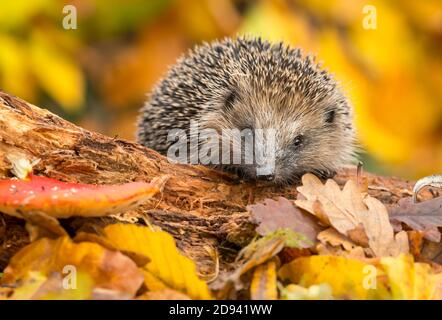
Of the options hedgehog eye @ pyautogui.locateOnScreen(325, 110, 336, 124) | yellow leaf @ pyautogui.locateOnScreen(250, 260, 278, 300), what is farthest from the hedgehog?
yellow leaf @ pyautogui.locateOnScreen(250, 260, 278, 300)

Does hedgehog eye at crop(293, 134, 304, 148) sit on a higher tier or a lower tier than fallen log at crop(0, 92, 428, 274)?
higher

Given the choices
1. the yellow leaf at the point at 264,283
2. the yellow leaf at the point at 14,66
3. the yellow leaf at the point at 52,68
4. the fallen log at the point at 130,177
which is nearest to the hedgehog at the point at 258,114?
the fallen log at the point at 130,177

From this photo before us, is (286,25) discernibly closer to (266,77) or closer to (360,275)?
(266,77)

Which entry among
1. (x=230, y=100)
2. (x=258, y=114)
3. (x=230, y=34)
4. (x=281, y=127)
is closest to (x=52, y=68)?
(x=230, y=34)

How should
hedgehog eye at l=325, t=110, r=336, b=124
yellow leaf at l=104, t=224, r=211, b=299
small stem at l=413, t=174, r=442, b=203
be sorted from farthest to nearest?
1. hedgehog eye at l=325, t=110, r=336, b=124
2. small stem at l=413, t=174, r=442, b=203
3. yellow leaf at l=104, t=224, r=211, b=299

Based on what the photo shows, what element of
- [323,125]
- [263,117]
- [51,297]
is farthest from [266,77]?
[51,297]

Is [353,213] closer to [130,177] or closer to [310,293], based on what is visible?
[310,293]

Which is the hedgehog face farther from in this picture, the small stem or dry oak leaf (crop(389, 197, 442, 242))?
dry oak leaf (crop(389, 197, 442, 242))
